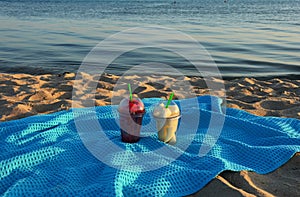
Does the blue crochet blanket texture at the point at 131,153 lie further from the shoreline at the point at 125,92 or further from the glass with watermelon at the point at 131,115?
the shoreline at the point at 125,92

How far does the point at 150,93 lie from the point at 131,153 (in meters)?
2.52

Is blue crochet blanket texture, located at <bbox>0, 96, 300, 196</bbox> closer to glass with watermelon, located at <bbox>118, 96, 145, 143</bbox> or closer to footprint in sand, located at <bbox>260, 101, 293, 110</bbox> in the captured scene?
glass with watermelon, located at <bbox>118, 96, 145, 143</bbox>

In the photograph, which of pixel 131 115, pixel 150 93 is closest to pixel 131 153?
pixel 131 115

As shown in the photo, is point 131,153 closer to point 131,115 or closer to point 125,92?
point 131,115

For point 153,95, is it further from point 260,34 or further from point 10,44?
point 260,34

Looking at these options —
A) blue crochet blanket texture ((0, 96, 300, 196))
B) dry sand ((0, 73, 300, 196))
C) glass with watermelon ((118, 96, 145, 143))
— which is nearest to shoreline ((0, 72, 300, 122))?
dry sand ((0, 73, 300, 196))

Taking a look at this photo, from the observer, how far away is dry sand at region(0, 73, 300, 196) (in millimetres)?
3024

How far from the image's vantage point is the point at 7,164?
2.78 metres

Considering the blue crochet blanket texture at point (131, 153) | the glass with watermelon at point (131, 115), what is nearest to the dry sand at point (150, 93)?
the blue crochet blanket texture at point (131, 153)

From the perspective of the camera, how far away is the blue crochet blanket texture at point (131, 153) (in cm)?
254

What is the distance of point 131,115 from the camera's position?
285 centimetres

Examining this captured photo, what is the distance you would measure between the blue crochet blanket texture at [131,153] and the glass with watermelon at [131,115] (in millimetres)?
119

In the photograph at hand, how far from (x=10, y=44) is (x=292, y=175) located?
9.56m

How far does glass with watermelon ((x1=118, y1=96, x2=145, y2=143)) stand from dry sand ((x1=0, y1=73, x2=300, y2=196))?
2.66 ft
